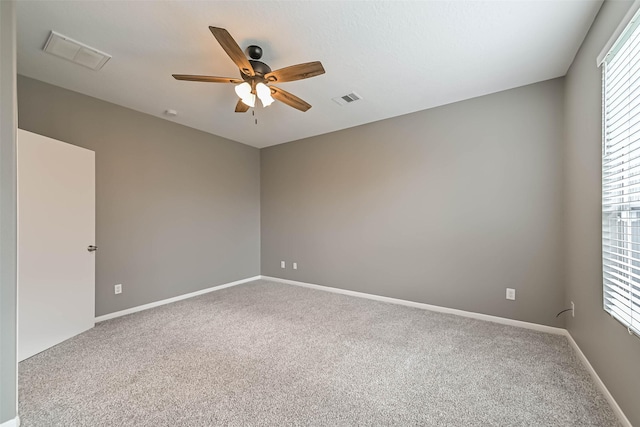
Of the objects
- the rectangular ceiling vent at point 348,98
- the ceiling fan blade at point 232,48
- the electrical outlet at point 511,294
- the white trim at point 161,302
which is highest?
the rectangular ceiling vent at point 348,98

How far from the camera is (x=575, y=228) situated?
2.29 metres

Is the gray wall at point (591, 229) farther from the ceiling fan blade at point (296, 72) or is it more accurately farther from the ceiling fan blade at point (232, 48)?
the ceiling fan blade at point (232, 48)

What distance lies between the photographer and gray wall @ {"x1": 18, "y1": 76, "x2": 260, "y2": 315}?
2967 millimetres

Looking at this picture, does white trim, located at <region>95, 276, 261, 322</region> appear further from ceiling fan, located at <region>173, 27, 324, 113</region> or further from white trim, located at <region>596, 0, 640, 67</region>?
white trim, located at <region>596, 0, 640, 67</region>

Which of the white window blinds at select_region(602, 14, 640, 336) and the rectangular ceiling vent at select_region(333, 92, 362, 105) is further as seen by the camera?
the rectangular ceiling vent at select_region(333, 92, 362, 105)

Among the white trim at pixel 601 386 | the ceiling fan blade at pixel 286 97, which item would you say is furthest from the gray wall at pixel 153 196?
the white trim at pixel 601 386

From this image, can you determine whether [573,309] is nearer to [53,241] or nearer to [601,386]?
[601,386]

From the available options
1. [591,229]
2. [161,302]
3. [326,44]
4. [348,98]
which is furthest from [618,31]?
[161,302]

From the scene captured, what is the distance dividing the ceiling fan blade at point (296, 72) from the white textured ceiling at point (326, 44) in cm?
30

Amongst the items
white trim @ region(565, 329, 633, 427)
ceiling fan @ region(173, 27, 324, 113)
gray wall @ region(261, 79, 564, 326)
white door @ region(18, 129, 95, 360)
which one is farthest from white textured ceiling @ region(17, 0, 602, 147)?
white trim @ region(565, 329, 633, 427)

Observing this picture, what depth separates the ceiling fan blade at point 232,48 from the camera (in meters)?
1.58

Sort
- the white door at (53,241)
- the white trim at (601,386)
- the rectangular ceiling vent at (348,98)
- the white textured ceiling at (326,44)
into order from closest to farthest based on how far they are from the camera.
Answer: the white trim at (601,386) < the white textured ceiling at (326,44) < the white door at (53,241) < the rectangular ceiling vent at (348,98)

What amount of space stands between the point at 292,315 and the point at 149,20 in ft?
10.2

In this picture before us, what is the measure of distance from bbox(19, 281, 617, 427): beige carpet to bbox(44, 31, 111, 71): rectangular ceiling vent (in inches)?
102
